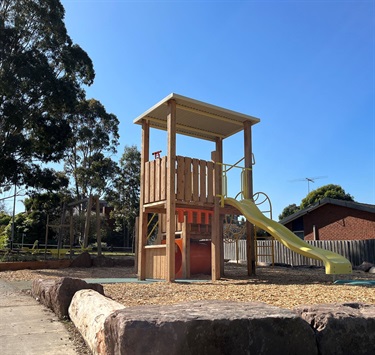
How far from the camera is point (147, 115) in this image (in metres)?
12.6

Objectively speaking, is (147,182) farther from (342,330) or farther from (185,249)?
(342,330)

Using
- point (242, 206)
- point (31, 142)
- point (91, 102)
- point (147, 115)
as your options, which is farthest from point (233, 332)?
point (91, 102)

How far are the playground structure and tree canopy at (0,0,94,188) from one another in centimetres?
963

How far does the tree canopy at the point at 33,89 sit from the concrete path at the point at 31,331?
14877 millimetres

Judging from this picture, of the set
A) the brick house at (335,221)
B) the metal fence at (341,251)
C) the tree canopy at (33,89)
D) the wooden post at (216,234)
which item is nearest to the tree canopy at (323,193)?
the brick house at (335,221)

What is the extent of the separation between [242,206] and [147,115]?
4.26 meters

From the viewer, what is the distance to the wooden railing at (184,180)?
11203 millimetres

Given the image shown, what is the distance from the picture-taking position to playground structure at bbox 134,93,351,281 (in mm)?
10852

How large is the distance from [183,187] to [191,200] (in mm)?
463

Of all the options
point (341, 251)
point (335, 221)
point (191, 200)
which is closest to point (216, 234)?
point (191, 200)

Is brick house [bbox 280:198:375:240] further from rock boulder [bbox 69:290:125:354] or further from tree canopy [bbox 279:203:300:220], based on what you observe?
tree canopy [bbox 279:203:300:220]

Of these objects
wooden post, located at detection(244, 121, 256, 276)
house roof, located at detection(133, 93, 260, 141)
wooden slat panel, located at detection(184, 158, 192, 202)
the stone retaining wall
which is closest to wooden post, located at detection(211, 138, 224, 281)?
wooden slat panel, located at detection(184, 158, 192, 202)

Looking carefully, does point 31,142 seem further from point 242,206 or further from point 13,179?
point 242,206

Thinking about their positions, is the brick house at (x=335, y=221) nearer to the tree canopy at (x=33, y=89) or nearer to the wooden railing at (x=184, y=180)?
the wooden railing at (x=184, y=180)
